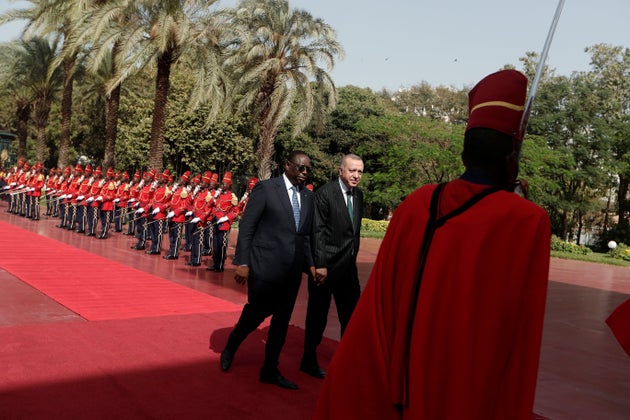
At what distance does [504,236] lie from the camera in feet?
6.23

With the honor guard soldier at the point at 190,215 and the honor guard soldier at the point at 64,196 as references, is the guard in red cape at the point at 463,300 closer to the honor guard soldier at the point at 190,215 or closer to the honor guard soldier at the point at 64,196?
the honor guard soldier at the point at 190,215

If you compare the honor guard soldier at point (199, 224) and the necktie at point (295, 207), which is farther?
the honor guard soldier at point (199, 224)

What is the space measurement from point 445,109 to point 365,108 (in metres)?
16.2

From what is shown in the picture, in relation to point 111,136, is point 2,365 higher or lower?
lower

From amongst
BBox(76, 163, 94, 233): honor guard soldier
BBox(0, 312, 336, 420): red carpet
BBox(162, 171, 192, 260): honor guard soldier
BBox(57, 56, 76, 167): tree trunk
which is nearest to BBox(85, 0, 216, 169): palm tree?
BBox(76, 163, 94, 233): honor guard soldier

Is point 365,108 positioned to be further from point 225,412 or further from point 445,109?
point 225,412

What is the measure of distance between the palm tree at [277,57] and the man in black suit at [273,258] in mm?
16900

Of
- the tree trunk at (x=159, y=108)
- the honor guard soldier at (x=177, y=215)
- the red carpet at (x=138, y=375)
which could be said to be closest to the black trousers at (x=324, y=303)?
the red carpet at (x=138, y=375)

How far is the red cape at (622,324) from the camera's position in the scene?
8.20 ft

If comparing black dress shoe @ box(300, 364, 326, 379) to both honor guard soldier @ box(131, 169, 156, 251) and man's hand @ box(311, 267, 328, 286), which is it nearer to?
man's hand @ box(311, 267, 328, 286)

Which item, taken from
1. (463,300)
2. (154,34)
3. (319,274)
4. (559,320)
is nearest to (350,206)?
(319,274)

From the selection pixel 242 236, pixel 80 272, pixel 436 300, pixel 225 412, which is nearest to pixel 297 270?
pixel 242 236

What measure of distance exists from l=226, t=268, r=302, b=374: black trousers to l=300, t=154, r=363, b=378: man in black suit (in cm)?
29

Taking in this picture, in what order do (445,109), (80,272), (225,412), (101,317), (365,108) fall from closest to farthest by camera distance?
(225,412) → (101,317) → (80,272) → (365,108) → (445,109)
